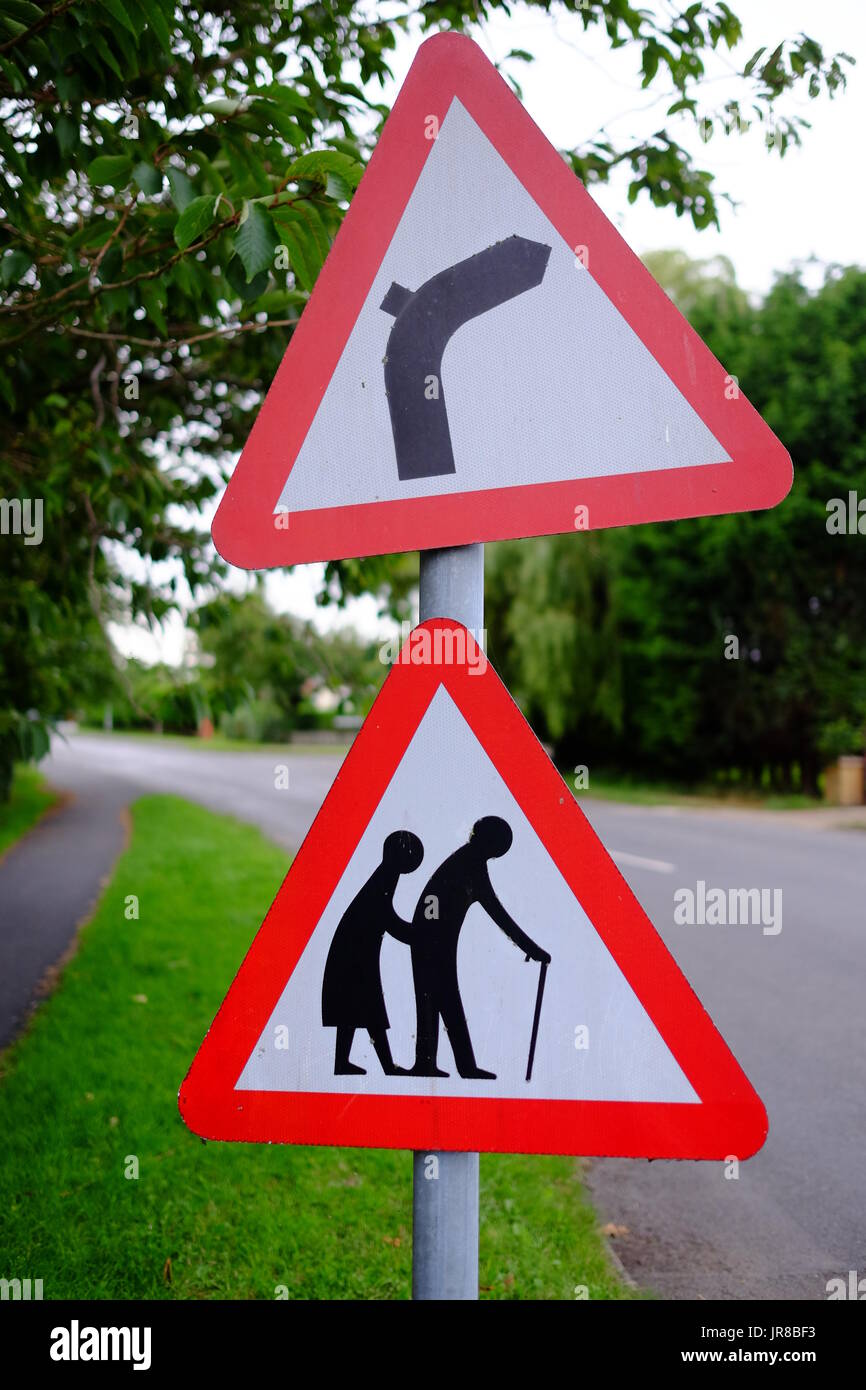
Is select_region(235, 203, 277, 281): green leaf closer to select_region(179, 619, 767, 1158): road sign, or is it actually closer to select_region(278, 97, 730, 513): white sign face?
select_region(278, 97, 730, 513): white sign face

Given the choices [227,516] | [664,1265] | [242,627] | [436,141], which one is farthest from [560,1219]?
[242,627]

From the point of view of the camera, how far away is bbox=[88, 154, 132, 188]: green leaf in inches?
82.5

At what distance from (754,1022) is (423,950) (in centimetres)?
439

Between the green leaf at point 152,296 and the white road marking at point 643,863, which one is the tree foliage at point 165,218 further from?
the white road marking at point 643,863

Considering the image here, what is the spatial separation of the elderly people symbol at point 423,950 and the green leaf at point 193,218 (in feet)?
4.52

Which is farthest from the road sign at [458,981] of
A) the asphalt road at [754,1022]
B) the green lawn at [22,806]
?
the green lawn at [22,806]

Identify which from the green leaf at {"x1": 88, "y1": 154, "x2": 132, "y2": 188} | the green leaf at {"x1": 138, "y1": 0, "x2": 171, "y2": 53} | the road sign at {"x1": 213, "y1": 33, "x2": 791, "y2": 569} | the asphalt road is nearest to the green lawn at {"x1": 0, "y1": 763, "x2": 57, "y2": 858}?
the asphalt road

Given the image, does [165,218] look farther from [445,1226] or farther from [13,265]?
[445,1226]

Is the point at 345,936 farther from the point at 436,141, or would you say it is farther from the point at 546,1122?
the point at 436,141

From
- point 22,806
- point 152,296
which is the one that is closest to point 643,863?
point 152,296

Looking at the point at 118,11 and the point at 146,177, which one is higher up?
the point at 118,11

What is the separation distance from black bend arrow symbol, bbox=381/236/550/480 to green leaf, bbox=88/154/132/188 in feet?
3.52

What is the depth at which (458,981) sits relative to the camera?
1.34m

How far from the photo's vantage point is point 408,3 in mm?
3863
